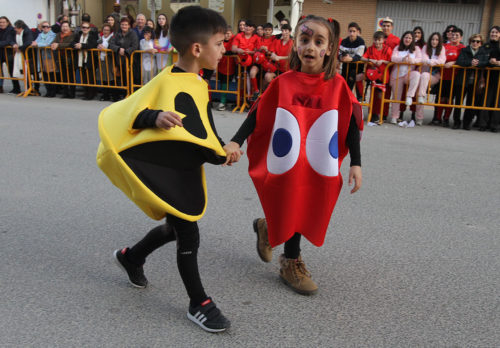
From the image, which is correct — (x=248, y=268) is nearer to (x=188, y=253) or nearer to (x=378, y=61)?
(x=188, y=253)

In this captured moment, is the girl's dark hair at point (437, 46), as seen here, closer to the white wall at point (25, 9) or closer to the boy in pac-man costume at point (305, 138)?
the boy in pac-man costume at point (305, 138)

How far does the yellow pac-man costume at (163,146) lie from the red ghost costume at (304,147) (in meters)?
0.57

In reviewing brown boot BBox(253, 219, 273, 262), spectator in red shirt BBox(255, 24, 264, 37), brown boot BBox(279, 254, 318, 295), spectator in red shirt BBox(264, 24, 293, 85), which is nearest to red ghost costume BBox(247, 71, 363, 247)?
brown boot BBox(279, 254, 318, 295)

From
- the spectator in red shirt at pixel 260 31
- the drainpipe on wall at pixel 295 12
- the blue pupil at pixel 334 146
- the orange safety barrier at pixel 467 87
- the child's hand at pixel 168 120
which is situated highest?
the drainpipe on wall at pixel 295 12

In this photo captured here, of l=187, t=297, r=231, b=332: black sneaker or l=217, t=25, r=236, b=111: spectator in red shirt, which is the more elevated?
l=217, t=25, r=236, b=111: spectator in red shirt

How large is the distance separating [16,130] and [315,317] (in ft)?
19.8

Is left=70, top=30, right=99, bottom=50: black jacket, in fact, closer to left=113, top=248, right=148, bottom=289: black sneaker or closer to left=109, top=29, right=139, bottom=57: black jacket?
left=109, top=29, right=139, bottom=57: black jacket

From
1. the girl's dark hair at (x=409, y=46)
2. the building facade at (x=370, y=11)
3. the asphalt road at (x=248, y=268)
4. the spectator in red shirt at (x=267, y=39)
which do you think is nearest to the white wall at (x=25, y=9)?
the building facade at (x=370, y=11)

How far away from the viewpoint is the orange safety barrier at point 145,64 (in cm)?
1098

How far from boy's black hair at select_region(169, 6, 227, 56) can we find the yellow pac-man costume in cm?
16

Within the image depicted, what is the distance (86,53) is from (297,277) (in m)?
9.68

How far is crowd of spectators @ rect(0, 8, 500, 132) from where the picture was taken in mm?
9180

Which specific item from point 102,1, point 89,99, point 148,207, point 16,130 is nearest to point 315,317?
point 148,207

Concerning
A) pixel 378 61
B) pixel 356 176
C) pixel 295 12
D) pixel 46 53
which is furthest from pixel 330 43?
pixel 295 12
